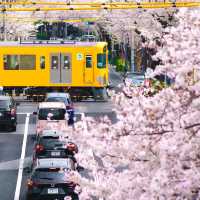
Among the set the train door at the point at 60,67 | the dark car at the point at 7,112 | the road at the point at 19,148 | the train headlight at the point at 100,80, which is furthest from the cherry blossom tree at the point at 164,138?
the train headlight at the point at 100,80

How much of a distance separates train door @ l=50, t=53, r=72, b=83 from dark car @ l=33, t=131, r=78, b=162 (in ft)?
69.1

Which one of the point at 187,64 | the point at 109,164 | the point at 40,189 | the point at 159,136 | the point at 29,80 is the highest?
the point at 187,64

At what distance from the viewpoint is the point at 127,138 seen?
11344 millimetres

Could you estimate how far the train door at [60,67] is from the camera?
48.8 m

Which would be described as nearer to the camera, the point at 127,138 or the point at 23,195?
the point at 127,138

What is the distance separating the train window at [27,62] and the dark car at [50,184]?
28.3 metres

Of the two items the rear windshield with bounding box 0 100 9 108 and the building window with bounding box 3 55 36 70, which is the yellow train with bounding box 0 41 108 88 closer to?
the building window with bounding box 3 55 36 70

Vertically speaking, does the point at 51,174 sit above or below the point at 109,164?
below

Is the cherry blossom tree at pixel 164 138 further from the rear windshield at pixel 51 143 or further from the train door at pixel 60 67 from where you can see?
the train door at pixel 60 67

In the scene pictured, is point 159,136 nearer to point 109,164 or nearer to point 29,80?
point 109,164

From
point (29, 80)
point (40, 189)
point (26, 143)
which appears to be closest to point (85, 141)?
point (40, 189)

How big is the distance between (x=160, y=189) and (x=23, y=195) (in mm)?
13557

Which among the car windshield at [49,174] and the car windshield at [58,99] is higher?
the car windshield at [49,174]

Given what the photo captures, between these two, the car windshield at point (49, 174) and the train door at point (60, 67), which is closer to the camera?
the car windshield at point (49, 174)
